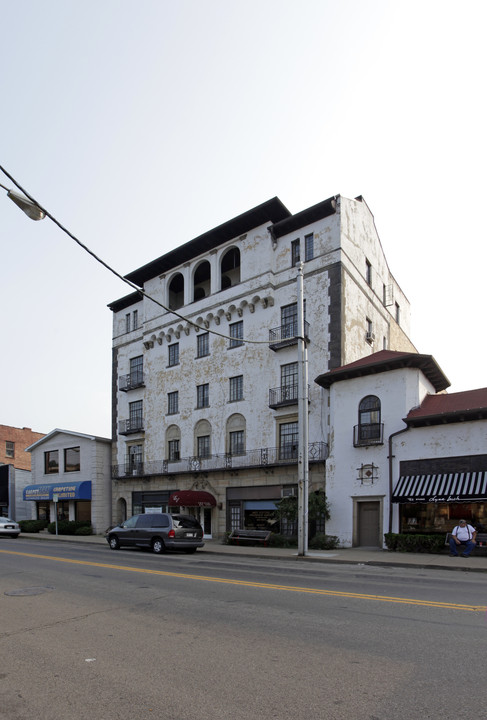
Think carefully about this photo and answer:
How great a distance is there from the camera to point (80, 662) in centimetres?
622

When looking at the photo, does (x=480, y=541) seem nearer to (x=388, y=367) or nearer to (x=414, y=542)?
(x=414, y=542)

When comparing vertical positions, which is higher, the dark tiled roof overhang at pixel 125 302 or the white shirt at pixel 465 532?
the dark tiled roof overhang at pixel 125 302

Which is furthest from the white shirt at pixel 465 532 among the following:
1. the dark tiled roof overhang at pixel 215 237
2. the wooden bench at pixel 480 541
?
the dark tiled roof overhang at pixel 215 237

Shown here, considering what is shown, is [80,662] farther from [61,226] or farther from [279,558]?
[279,558]

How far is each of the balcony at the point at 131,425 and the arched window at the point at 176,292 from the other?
781cm

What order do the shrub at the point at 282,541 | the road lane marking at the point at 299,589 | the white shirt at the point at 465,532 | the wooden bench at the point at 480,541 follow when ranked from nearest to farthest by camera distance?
1. the road lane marking at the point at 299,589
2. the white shirt at the point at 465,532
3. the wooden bench at the point at 480,541
4. the shrub at the point at 282,541

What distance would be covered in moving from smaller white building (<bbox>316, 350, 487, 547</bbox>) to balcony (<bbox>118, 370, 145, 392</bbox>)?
15.5 meters

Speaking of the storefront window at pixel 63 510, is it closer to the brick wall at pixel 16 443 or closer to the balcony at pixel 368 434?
the brick wall at pixel 16 443

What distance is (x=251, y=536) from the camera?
974 inches

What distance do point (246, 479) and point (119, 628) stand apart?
20.8 meters

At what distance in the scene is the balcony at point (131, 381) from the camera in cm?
3662

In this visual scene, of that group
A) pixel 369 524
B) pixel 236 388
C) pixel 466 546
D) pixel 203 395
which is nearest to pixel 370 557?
pixel 466 546

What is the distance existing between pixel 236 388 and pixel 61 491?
17021 mm

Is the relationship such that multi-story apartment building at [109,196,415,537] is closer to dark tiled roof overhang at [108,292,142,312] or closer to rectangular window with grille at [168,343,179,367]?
rectangular window with grille at [168,343,179,367]
